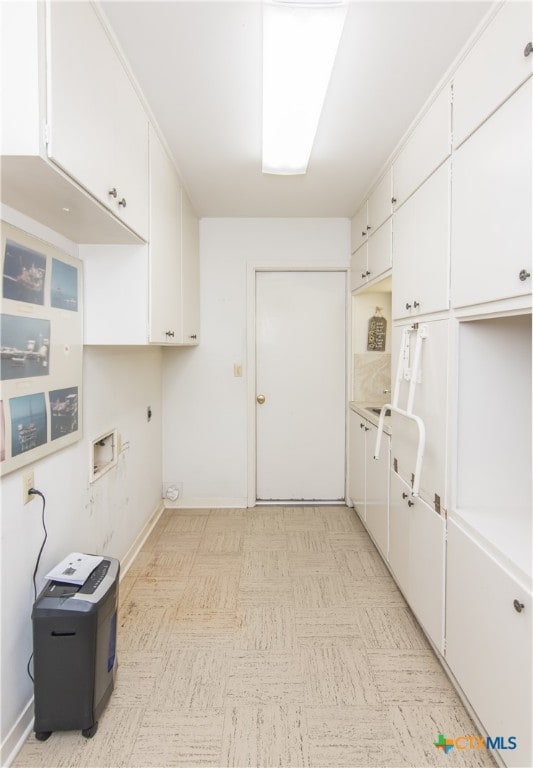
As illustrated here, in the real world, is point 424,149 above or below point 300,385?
above

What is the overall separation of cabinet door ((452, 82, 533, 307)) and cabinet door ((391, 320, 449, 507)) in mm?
234

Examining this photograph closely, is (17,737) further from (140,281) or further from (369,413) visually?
(369,413)

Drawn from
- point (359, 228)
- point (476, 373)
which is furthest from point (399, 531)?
point (359, 228)

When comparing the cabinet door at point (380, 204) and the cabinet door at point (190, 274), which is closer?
the cabinet door at point (380, 204)

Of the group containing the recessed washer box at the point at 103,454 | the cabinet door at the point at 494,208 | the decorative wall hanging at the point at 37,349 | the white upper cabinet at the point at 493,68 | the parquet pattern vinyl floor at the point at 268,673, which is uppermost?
the white upper cabinet at the point at 493,68

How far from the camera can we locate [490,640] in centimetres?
138

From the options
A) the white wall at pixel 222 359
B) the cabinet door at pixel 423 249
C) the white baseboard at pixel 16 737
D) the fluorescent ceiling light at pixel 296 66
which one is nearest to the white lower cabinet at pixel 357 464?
the white wall at pixel 222 359

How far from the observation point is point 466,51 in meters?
1.58

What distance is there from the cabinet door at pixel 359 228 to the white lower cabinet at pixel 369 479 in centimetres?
136

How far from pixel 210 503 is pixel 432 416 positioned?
241cm

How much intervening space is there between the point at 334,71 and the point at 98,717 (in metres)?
2.63

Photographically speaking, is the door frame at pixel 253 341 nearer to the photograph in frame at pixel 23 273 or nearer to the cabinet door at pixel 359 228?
the cabinet door at pixel 359 228

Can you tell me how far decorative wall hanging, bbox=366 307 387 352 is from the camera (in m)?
3.63

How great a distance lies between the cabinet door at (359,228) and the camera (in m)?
3.16
